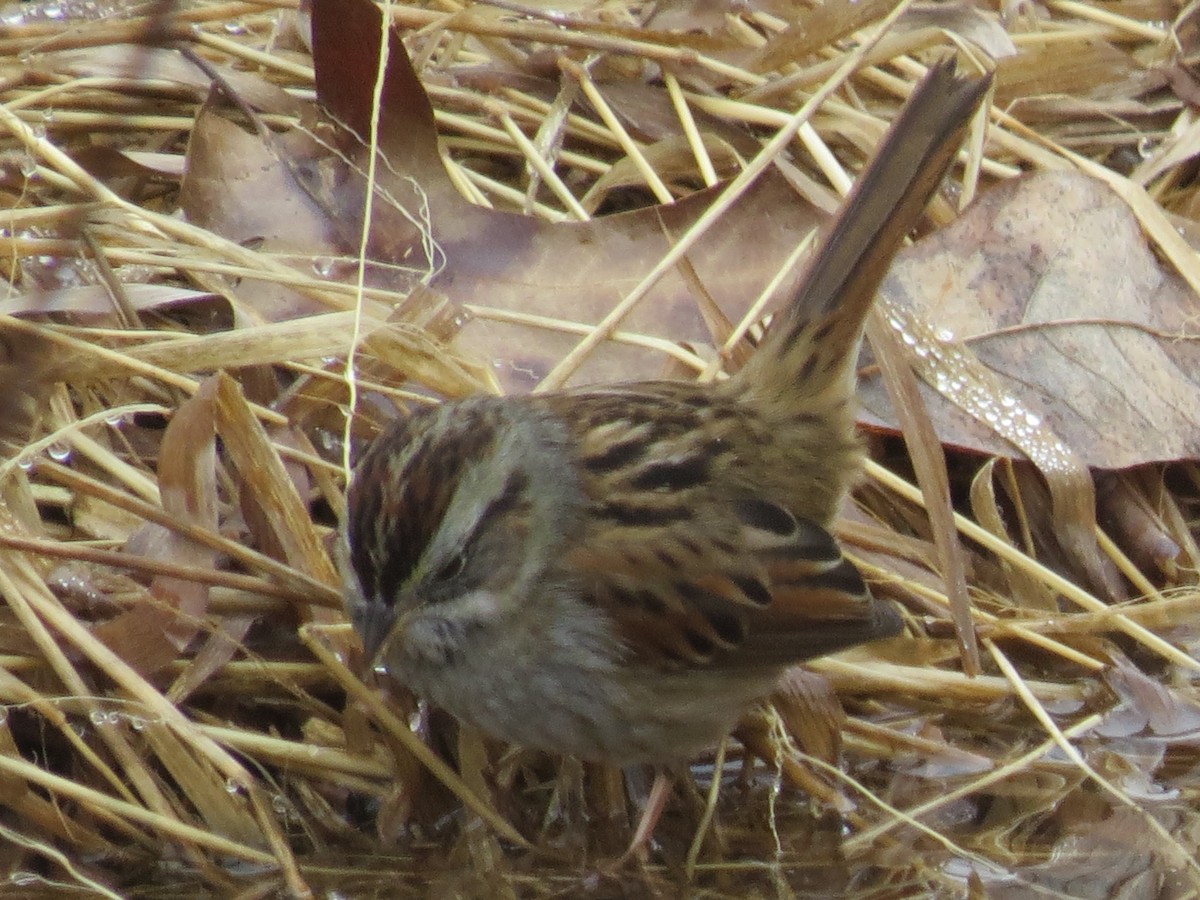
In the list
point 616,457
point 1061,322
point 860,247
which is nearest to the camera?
point 616,457

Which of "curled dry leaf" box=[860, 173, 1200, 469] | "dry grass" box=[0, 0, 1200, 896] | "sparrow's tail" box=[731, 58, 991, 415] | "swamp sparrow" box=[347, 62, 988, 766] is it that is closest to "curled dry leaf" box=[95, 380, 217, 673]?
"dry grass" box=[0, 0, 1200, 896]

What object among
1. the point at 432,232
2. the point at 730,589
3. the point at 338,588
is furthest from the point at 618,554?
the point at 432,232

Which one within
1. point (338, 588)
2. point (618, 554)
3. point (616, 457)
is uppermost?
point (616, 457)

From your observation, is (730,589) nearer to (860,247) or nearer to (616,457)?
(616,457)

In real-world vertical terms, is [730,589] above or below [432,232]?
below

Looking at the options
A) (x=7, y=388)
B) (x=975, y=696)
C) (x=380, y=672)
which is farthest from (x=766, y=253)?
(x=7, y=388)

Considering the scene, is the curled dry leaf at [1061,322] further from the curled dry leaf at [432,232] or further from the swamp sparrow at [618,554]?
the swamp sparrow at [618,554]

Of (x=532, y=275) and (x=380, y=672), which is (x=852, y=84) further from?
(x=380, y=672)
